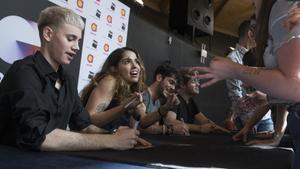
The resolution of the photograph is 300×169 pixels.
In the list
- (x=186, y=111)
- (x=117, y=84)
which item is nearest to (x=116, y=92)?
(x=117, y=84)

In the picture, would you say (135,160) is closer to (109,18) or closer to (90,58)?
(90,58)

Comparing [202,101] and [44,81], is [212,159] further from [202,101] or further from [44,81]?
[202,101]

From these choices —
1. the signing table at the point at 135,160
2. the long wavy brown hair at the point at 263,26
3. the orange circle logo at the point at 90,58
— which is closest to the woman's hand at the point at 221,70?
the long wavy brown hair at the point at 263,26

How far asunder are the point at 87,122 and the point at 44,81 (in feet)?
A: 1.15

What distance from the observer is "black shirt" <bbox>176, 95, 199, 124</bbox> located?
2.64 metres

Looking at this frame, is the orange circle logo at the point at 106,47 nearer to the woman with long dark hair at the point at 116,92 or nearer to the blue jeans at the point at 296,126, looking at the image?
the woman with long dark hair at the point at 116,92

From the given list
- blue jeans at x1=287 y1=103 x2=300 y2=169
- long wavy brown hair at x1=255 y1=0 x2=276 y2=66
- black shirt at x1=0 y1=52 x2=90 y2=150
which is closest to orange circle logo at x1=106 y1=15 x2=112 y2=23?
black shirt at x1=0 y1=52 x2=90 y2=150

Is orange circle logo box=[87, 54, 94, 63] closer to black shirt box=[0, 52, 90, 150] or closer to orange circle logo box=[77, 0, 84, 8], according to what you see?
orange circle logo box=[77, 0, 84, 8]

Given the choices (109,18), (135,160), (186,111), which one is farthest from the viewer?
(109,18)

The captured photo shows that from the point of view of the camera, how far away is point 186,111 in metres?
2.83

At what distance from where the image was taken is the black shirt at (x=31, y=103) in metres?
0.97

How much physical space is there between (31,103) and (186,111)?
6.41 feet

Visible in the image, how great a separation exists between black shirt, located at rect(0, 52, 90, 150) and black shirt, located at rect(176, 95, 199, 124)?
1.50 m

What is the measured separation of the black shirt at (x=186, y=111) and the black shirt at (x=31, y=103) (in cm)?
150
